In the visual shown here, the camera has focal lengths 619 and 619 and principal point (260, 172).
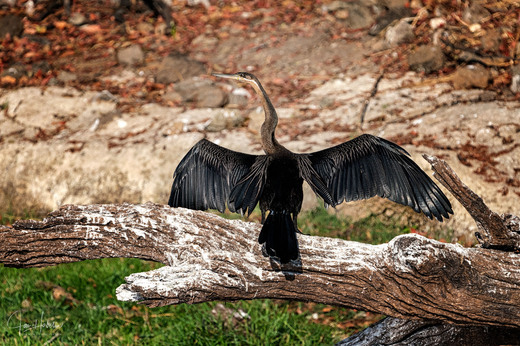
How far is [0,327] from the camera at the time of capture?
15.0 feet

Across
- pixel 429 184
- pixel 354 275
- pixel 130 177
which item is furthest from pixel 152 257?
pixel 130 177

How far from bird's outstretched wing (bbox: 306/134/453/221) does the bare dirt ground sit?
224 cm

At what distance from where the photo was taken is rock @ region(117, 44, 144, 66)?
9430mm

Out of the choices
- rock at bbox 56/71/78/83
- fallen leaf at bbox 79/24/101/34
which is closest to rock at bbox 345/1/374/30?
fallen leaf at bbox 79/24/101/34

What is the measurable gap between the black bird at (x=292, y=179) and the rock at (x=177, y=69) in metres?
4.75

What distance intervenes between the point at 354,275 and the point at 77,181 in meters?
4.59

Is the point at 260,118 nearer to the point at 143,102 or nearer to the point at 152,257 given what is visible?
the point at 143,102

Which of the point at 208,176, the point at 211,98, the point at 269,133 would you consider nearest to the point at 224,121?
the point at 211,98

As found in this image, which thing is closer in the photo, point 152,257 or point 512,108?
point 152,257

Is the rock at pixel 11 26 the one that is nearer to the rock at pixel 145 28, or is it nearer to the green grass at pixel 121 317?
the rock at pixel 145 28

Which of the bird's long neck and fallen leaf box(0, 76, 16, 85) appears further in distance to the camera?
fallen leaf box(0, 76, 16, 85)

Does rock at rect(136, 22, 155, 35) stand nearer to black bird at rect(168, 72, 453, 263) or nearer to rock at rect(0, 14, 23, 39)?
rock at rect(0, 14, 23, 39)

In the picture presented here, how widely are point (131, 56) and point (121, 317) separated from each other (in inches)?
220

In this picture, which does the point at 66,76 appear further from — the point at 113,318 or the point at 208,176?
the point at 208,176
